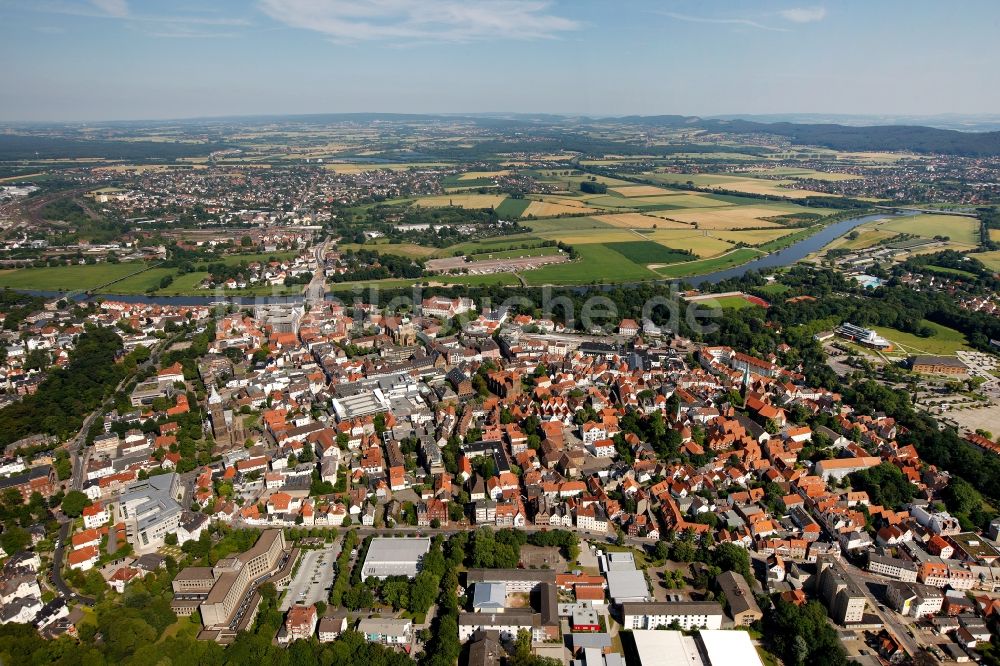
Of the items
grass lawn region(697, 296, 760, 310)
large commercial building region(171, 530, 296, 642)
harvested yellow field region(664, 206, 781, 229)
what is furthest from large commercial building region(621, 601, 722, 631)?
harvested yellow field region(664, 206, 781, 229)

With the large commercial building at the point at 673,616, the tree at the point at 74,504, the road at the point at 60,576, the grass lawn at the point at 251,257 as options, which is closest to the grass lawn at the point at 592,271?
the grass lawn at the point at 251,257

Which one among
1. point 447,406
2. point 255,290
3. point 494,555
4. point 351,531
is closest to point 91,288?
point 255,290

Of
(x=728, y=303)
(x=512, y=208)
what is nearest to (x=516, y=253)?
(x=728, y=303)

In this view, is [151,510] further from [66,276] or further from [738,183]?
[738,183]

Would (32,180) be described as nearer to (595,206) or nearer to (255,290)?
(255,290)

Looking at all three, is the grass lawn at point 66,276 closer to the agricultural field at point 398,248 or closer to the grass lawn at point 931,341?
the agricultural field at point 398,248
